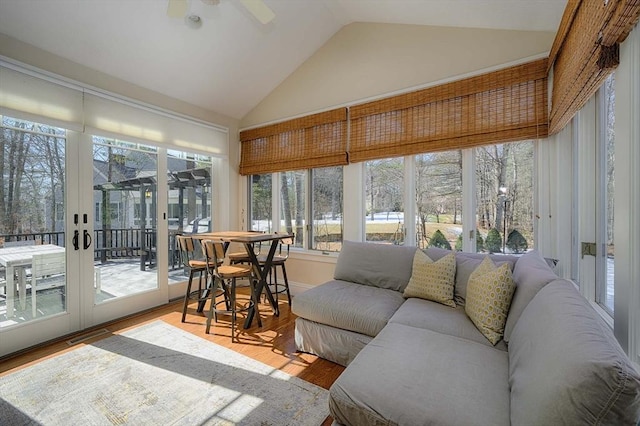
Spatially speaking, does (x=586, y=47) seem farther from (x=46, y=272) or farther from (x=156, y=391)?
(x=46, y=272)

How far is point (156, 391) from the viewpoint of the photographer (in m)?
1.93

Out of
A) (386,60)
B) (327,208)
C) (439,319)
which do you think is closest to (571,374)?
(439,319)

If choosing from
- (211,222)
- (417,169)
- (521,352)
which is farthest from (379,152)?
(211,222)

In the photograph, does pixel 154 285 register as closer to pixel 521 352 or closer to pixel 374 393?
pixel 374 393

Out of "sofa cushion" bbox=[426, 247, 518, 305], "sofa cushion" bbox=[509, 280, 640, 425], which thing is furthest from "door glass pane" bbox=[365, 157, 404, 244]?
"sofa cushion" bbox=[509, 280, 640, 425]

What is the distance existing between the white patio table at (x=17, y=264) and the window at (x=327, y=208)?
9.58ft

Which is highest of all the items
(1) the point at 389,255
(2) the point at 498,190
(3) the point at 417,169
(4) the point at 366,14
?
(4) the point at 366,14

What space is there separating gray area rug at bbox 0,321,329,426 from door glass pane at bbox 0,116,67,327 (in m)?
0.66

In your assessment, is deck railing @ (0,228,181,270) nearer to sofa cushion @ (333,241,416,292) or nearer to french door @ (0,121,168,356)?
french door @ (0,121,168,356)

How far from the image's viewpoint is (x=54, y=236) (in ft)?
9.02

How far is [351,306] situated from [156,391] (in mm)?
1493

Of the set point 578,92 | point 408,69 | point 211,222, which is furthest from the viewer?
point 211,222

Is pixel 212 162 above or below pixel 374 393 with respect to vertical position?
above

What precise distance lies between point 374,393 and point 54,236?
3290mm
